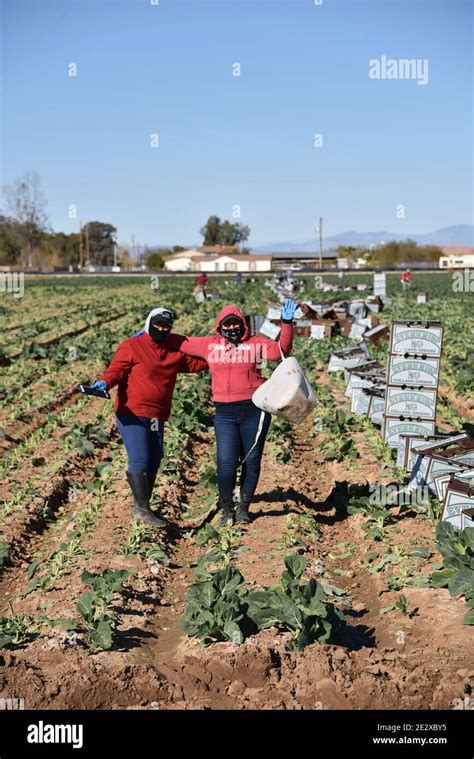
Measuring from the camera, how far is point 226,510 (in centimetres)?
796

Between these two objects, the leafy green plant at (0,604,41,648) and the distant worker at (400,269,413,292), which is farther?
the distant worker at (400,269,413,292)

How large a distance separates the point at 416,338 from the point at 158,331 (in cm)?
270

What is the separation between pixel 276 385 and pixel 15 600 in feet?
7.98

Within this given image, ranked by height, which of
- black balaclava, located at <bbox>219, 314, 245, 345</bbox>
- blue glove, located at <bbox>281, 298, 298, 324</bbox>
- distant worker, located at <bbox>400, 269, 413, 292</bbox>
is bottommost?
black balaclava, located at <bbox>219, 314, 245, 345</bbox>

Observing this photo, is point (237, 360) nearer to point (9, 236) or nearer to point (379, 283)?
point (379, 283)

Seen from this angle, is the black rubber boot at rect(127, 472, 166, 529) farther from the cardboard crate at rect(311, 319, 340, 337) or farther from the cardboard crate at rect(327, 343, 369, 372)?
the cardboard crate at rect(311, 319, 340, 337)

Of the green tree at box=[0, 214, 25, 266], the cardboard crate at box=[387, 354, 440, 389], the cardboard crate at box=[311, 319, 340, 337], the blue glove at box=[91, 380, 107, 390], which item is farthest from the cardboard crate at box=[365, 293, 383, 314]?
the green tree at box=[0, 214, 25, 266]

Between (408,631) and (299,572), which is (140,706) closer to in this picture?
(299,572)

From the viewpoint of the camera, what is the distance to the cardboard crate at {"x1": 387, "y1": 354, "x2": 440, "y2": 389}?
880cm

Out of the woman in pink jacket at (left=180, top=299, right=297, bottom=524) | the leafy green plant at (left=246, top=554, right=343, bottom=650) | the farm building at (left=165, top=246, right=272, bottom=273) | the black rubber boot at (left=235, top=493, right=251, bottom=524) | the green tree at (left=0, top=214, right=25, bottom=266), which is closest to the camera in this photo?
the leafy green plant at (left=246, top=554, right=343, bottom=650)

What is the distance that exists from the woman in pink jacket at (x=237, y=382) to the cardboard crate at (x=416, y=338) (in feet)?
5.87

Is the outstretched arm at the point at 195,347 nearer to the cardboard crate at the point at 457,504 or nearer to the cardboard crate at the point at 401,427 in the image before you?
the cardboard crate at the point at 457,504

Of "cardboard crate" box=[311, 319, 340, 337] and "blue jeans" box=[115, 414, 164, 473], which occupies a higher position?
"cardboard crate" box=[311, 319, 340, 337]

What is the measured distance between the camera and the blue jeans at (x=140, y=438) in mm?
7584
